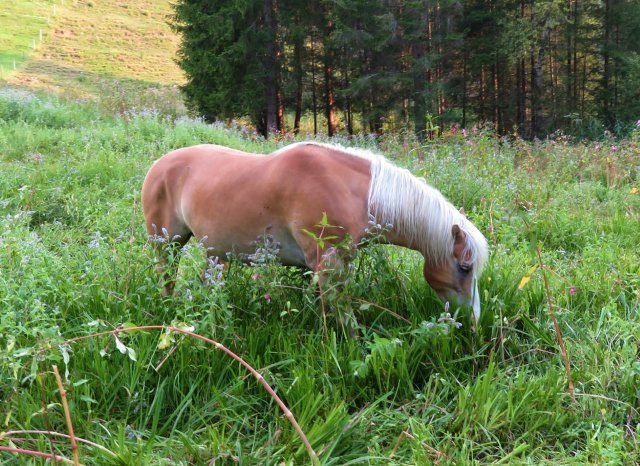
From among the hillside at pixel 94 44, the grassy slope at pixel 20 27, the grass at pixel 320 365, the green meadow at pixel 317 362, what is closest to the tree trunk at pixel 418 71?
the hillside at pixel 94 44

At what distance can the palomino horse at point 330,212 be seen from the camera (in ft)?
9.77

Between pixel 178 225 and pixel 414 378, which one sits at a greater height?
pixel 178 225

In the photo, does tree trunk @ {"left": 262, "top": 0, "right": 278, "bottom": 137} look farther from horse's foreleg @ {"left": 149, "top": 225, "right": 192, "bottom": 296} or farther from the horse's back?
horse's foreleg @ {"left": 149, "top": 225, "right": 192, "bottom": 296}

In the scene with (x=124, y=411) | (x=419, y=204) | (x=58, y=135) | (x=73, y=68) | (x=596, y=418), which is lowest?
(x=596, y=418)

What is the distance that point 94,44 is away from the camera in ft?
119

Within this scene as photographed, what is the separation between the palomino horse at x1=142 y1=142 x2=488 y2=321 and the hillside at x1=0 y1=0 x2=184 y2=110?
74.0 ft

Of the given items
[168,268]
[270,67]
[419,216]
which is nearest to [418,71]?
[270,67]

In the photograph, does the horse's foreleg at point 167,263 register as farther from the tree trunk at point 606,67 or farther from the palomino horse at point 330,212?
the tree trunk at point 606,67

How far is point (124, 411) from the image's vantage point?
227 cm

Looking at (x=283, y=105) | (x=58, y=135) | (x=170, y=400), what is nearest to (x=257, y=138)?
(x=58, y=135)

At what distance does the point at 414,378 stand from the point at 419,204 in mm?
1099

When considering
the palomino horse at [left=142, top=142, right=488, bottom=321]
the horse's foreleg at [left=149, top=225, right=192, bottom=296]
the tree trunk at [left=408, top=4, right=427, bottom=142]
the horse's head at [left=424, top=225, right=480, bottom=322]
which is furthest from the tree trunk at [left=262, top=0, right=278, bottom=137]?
the horse's head at [left=424, top=225, right=480, bottom=322]

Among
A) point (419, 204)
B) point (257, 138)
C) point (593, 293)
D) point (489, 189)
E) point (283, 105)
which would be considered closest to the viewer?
point (419, 204)

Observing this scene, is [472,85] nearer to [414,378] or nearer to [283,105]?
[283,105]
